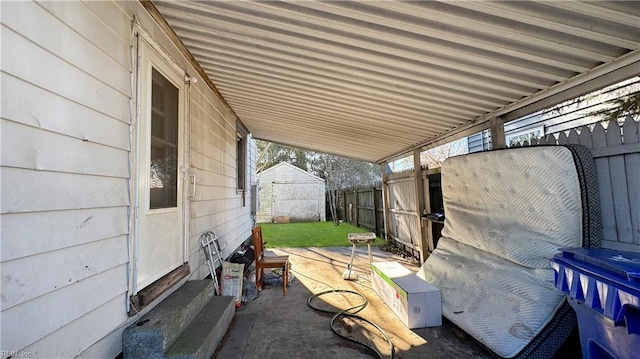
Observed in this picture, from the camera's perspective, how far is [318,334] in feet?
9.12

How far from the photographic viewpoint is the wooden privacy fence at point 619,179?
2.04 metres

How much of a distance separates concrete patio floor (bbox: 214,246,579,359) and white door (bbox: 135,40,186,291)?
101 centimetres

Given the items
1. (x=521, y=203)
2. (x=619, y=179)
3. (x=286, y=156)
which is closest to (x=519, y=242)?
(x=521, y=203)

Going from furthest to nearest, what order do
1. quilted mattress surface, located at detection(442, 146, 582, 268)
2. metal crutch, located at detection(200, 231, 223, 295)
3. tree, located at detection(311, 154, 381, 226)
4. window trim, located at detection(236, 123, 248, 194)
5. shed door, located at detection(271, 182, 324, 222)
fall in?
tree, located at detection(311, 154, 381, 226), shed door, located at detection(271, 182, 324, 222), window trim, located at detection(236, 123, 248, 194), metal crutch, located at detection(200, 231, 223, 295), quilted mattress surface, located at detection(442, 146, 582, 268)

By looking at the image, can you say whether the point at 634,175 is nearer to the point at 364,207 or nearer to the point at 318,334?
the point at 318,334

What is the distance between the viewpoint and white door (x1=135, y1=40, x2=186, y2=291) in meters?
2.03

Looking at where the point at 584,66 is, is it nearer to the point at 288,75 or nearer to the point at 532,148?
the point at 532,148

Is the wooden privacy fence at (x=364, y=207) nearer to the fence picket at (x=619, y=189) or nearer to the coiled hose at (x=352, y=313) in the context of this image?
the coiled hose at (x=352, y=313)

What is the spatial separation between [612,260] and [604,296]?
20 centimetres

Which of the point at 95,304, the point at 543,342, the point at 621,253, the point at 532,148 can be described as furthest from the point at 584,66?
the point at 95,304

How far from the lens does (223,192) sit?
4.32 metres

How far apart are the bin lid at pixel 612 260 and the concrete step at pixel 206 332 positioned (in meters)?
2.51

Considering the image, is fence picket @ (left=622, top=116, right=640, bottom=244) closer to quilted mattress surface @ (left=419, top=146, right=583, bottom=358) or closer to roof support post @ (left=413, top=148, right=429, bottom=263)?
quilted mattress surface @ (left=419, top=146, right=583, bottom=358)

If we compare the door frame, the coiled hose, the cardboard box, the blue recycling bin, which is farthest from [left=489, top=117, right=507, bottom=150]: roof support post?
the door frame
